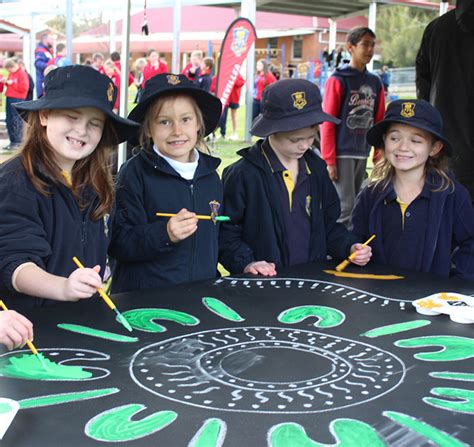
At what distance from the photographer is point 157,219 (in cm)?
192

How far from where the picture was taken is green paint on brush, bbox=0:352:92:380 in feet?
3.65

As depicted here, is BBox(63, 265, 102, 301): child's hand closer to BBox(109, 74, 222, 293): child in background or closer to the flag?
BBox(109, 74, 222, 293): child in background

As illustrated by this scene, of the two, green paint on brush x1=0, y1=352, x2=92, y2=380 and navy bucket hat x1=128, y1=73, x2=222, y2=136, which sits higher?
navy bucket hat x1=128, y1=73, x2=222, y2=136

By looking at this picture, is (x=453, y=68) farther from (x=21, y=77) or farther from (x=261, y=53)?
(x=261, y=53)

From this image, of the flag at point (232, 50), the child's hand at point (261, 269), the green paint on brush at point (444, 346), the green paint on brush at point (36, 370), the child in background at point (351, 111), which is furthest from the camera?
the flag at point (232, 50)

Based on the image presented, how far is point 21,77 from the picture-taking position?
880 cm

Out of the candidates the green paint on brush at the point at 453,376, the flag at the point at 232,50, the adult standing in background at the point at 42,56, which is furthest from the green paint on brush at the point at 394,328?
the adult standing in background at the point at 42,56

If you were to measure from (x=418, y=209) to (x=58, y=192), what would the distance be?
109 cm

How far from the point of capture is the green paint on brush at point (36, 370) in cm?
111

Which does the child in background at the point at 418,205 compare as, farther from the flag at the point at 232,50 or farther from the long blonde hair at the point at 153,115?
the flag at the point at 232,50

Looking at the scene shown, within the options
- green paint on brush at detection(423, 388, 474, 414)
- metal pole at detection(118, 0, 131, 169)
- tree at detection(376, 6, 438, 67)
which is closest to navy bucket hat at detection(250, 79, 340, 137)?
green paint on brush at detection(423, 388, 474, 414)

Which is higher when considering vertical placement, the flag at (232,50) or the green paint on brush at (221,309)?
the flag at (232,50)

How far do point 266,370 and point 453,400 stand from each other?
0.31 metres

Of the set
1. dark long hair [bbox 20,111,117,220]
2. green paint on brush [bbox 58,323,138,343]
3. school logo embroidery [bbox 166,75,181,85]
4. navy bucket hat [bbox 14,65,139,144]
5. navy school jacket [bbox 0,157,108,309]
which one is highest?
school logo embroidery [bbox 166,75,181,85]
